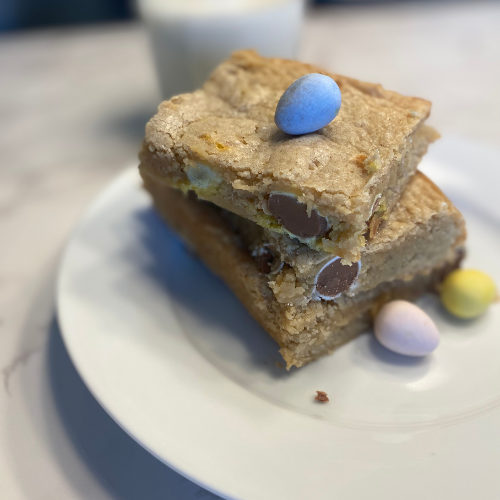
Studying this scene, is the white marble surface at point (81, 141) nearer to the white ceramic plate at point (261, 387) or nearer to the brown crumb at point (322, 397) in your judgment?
the white ceramic plate at point (261, 387)

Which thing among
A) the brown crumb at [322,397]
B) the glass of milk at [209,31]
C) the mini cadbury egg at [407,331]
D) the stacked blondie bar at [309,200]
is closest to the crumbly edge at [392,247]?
the stacked blondie bar at [309,200]

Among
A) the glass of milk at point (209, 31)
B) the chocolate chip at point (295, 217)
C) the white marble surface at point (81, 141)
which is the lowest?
the white marble surface at point (81, 141)

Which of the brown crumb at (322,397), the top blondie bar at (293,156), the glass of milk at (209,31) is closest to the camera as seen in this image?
the top blondie bar at (293,156)

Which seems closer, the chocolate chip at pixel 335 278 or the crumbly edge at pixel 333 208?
the crumbly edge at pixel 333 208

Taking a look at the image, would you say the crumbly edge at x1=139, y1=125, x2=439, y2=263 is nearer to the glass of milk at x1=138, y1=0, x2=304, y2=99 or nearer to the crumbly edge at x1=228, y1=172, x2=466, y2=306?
the crumbly edge at x1=228, y1=172, x2=466, y2=306

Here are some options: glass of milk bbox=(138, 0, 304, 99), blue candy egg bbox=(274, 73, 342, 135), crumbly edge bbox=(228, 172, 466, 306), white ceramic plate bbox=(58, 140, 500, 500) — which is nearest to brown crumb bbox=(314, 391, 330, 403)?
white ceramic plate bbox=(58, 140, 500, 500)

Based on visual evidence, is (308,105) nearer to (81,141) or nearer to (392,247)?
(392,247)

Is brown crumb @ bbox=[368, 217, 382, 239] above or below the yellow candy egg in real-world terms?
above
